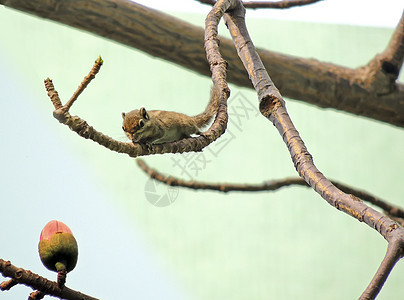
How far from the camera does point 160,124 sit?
99 cm

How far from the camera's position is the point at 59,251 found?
54 centimetres

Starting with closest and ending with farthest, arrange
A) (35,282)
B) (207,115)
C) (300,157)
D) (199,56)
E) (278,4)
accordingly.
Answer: (35,282)
(300,157)
(207,115)
(278,4)
(199,56)

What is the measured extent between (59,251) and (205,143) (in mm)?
261

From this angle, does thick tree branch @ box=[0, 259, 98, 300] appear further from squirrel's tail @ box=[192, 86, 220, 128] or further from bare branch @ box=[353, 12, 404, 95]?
bare branch @ box=[353, 12, 404, 95]

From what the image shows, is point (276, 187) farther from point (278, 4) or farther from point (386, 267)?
point (386, 267)

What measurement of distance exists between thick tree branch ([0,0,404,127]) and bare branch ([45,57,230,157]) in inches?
26.4

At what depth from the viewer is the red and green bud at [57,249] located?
543mm

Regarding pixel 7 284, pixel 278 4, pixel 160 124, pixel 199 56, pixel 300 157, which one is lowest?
pixel 7 284

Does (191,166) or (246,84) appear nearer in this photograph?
(246,84)

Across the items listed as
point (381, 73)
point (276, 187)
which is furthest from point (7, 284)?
point (381, 73)

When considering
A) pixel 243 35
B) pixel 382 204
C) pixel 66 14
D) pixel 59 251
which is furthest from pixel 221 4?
pixel 382 204

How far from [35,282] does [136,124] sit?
18.1 inches

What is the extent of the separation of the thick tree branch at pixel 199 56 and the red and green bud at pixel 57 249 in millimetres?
973

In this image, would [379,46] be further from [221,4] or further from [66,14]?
[221,4]
